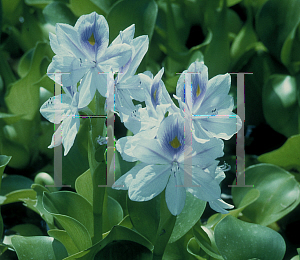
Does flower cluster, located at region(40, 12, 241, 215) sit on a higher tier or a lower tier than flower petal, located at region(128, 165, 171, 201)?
higher

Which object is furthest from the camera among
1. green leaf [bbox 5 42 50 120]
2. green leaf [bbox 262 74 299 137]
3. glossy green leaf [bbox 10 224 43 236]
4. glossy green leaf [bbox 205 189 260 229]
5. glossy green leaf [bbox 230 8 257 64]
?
glossy green leaf [bbox 230 8 257 64]

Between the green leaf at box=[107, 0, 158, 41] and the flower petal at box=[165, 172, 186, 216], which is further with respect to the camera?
the green leaf at box=[107, 0, 158, 41]

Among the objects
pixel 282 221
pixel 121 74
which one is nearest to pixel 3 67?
pixel 121 74

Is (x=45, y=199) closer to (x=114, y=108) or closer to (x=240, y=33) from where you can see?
(x=114, y=108)

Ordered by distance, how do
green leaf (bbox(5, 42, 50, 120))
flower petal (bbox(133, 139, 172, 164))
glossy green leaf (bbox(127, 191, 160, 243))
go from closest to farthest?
1. flower petal (bbox(133, 139, 172, 164))
2. glossy green leaf (bbox(127, 191, 160, 243))
3. green leaf (bbox(5, 42, 50, 120))

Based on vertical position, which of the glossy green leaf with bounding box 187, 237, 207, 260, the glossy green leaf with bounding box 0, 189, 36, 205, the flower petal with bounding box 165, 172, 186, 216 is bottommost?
the glossy green leaf with bounding box 187, 237, 207, 260

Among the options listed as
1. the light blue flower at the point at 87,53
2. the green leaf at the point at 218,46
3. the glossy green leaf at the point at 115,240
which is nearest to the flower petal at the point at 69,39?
the light blue flower at the point at 87,53

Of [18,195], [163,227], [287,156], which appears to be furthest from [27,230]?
[287,156]

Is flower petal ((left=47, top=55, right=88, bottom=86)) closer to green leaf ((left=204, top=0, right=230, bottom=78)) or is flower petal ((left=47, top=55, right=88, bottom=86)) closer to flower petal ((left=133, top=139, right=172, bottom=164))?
flower petal ((left=133, top=139, right=172, bottom=164))

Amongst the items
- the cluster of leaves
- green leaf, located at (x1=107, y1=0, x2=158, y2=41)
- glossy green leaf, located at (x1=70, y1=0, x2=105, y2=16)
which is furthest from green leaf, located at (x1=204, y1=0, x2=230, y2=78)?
glossy green leaf, located at (x1=70, y1=0, x2=105, y2=16)
